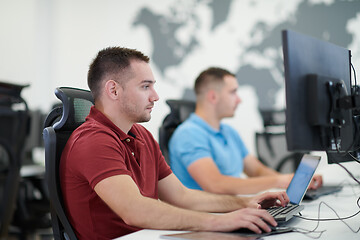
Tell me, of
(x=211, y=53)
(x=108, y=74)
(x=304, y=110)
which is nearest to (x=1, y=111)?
(x=108, y=74)

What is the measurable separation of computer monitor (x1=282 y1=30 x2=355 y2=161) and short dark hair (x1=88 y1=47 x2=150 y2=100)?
594mm

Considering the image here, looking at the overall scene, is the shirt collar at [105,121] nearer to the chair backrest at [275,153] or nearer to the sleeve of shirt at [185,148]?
the sleeve of shirt at [185,148]

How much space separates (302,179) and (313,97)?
0.54m

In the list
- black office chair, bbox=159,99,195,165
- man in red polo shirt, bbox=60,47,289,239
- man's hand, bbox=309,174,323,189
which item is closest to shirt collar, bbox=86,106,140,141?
man in red polo shirt, bbox=60,47,289,239

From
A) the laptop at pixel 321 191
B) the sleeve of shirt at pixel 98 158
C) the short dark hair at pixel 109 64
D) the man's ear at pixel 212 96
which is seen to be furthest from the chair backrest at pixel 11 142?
the laptop at pixel 321 191

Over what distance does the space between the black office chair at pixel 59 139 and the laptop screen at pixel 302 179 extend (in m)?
0.76

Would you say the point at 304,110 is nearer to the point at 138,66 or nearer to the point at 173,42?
the point at 138,66

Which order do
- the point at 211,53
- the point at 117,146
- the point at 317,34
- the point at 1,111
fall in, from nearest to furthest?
the point at 117,146 → the point at 1,111 → the point at 317,34 → the point at 211,53

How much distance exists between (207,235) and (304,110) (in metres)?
0.38

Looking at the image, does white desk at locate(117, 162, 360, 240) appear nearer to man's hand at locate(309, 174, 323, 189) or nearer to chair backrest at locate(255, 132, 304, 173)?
man's hand at locate(309, 174, 323, 189)

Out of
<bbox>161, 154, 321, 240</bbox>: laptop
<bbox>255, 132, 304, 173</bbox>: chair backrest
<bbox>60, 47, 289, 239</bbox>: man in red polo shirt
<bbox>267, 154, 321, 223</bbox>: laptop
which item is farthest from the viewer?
<bbox>255, 132, 304, 173</bbox>: chair backrest

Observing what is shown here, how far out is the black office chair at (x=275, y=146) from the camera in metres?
3.09

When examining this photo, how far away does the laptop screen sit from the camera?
4.44ft

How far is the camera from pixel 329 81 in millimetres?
1009
